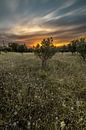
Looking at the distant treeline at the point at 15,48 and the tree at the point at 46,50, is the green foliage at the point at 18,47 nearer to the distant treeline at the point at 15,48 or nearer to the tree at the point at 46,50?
the distant treeline at the point at 15,48

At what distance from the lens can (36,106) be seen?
11.6m

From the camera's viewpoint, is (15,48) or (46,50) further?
(15,48)

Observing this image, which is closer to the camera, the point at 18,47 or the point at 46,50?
the point at 46,50

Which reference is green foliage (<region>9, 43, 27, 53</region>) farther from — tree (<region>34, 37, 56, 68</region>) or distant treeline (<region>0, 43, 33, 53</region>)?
tree (<region>34, 37, 56, 68</region>)

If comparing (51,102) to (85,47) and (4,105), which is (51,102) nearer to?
(4,105)

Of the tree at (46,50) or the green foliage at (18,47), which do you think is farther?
the green foliage at (18,47)

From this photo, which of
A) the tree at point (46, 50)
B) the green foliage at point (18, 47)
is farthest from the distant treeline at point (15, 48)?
Result: the tree at point (46, 50)

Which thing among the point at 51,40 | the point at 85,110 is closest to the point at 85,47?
the point at 51,40

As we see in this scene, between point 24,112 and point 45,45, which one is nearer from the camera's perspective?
point 24,112

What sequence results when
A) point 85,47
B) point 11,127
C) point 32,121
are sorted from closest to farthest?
point 11,127
point 32,121
point 85,47

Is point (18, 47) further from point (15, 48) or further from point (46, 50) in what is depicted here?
point (46, 50)

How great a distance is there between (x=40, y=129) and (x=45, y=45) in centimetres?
2372

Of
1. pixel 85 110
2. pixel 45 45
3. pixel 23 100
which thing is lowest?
pixel 85 110

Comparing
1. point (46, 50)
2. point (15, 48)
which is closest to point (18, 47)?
point (15, 48)
